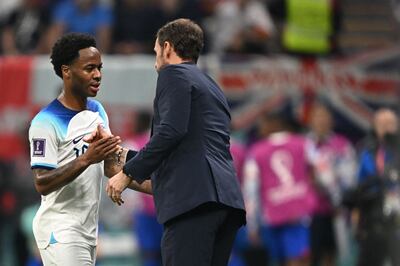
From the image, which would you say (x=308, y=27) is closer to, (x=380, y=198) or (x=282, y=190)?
(x=282, y=190)

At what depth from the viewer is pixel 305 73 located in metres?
15.2

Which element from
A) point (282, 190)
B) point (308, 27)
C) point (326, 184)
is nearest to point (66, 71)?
point (282, 190)

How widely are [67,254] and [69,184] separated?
414 millimetres

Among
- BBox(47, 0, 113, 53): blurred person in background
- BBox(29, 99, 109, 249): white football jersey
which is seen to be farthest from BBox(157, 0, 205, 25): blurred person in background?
BBox(29, 99, 109, 249): white football jersey

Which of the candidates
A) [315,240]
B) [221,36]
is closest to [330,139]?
[315,240]

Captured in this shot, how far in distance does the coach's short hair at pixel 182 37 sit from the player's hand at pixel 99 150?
2.15 ft

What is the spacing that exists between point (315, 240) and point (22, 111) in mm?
3669

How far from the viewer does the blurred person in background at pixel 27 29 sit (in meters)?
16.2

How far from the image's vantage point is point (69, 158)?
7.91 metres

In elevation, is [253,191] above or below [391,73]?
below

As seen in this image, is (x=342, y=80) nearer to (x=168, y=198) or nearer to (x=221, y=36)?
(x=221, y=36)

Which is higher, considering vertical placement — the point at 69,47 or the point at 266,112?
the point at 69,47

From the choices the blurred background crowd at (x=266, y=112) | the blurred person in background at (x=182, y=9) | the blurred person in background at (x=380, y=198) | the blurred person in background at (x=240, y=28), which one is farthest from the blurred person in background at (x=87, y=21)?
the blurred person in background at (x=380, y=198)

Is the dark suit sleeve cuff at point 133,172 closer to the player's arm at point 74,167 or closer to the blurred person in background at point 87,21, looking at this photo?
the player's arm at point 74,167
